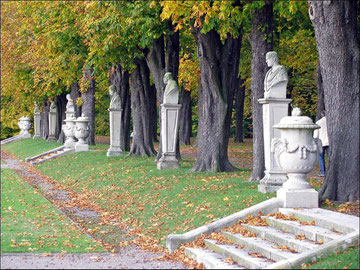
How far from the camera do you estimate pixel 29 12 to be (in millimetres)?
35500

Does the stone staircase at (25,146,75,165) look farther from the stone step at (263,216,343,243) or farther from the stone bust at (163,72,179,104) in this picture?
the stone step at (263,216,343,243)

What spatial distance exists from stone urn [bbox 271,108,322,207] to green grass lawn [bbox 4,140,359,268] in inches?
53.3

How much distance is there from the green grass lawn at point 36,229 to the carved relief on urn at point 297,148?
141 inches

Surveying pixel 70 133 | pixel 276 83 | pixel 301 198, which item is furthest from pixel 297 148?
pixel 70 133

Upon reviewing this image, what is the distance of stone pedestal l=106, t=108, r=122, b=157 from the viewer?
27516 mm

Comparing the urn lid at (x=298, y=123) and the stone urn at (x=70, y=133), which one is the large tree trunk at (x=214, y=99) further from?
the stone urn at (x=70, y=133)

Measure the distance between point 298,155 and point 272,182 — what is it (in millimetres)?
2320

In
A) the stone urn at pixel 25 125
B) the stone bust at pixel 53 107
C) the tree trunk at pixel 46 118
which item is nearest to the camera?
the stone bust at pixel 53 107

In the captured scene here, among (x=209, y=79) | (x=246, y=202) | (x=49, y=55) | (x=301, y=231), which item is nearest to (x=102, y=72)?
(x=49, y=55)

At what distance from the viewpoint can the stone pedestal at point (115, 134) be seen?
1083 inches

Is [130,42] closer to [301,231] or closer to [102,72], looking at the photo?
[102,72]

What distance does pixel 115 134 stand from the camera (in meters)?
27.7

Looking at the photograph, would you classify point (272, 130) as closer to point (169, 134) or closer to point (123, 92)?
point (169, 134)

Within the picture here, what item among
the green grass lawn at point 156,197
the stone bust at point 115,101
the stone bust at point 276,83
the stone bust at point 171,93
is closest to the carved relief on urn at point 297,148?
the green grass lawn at point 156,197
